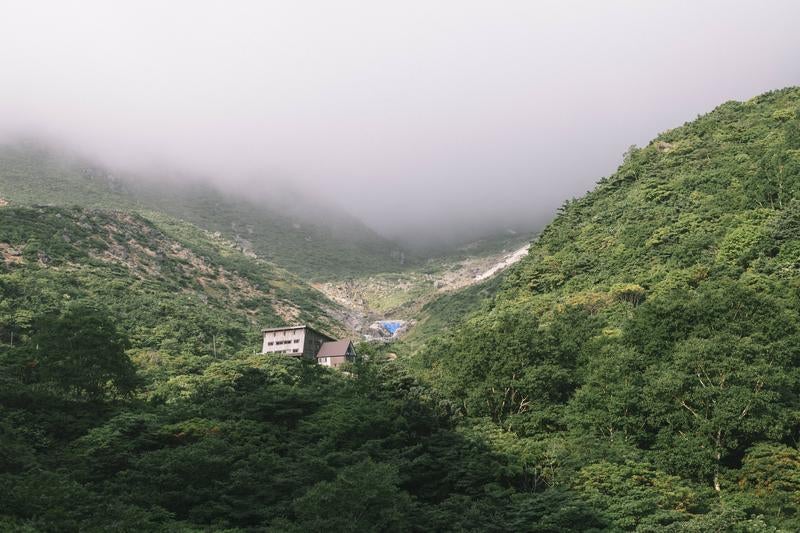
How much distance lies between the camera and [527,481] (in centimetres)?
3856

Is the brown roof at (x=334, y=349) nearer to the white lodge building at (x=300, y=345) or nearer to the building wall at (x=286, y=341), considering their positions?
the white lodge building at (x=300, y=345)

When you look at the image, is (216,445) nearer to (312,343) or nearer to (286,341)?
(286,341)

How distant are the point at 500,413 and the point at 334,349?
48.5 meters

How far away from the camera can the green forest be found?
31.5 metres

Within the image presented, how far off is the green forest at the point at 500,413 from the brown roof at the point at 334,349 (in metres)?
21.1

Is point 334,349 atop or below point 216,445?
below

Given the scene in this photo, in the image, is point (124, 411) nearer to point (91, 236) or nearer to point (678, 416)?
point (678, 416)

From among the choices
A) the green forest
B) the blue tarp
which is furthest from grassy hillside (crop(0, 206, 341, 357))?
the blue tarp

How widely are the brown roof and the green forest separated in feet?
69.3

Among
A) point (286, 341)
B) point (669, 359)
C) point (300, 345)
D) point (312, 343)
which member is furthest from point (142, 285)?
point (669, 359)

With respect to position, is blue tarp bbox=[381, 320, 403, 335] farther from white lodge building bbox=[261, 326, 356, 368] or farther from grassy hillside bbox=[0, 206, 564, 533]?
grassy hillside bbox=[0, 206, 564, 533]

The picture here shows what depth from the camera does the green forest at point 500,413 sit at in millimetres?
31453

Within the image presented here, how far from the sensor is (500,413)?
160 ft

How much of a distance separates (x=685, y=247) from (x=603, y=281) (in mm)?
8756
